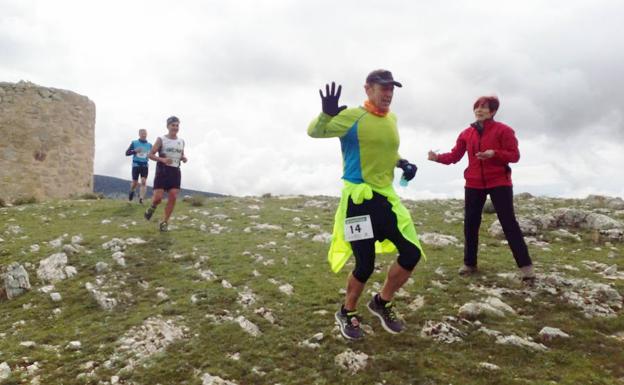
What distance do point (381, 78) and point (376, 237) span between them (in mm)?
1652

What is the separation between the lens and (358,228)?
4844mm

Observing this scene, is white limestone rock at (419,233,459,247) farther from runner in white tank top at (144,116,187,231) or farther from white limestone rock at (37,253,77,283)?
white limestone rock at (37,253,77,283)

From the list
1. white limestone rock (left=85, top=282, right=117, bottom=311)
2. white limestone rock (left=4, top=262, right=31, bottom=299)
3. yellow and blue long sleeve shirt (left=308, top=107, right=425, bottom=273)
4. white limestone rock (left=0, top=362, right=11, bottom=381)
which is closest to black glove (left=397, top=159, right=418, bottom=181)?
yellow and blue long sleeve shirt (left=308, top=107, right=425, bottom=273)

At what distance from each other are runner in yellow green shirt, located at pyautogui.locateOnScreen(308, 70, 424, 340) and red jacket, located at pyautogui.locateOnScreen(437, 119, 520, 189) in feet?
6.47

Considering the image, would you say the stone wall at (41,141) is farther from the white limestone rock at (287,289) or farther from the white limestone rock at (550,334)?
the white limestone rock at (550,334)

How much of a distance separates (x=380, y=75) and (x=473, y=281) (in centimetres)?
347

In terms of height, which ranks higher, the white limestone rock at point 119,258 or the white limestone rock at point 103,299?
the white limestone rock at point 119,258

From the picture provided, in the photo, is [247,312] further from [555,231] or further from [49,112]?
[49,112]

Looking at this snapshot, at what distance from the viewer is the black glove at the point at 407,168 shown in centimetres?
519

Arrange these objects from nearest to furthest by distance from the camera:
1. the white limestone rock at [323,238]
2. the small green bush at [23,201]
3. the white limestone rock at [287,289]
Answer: the white limestone rock at [287,289]
the white limestone rock at [323,238]
the small green bush at [23,201]

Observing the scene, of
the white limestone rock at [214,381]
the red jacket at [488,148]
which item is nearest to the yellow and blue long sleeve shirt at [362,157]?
the white limestone rock at [214,381]

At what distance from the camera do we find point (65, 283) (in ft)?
24.5

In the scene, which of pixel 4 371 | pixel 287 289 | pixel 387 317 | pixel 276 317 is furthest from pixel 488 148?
pixel 4 371

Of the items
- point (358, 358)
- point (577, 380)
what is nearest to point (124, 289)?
point (358, 358)
